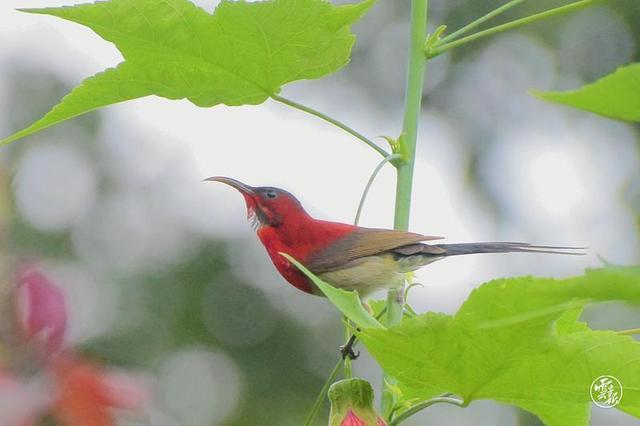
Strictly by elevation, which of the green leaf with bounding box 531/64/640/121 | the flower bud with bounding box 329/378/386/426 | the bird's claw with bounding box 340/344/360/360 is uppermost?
the green leaf with bounding box 531/64/640/121

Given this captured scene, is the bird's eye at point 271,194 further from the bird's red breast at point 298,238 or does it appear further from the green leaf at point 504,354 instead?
the green leaf at point 504,354

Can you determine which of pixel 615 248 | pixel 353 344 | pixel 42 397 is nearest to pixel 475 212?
pixel 615 248

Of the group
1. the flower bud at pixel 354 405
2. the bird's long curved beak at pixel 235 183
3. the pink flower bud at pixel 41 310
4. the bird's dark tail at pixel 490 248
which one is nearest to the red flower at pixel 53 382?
the pink flower bud at pixel 41 310

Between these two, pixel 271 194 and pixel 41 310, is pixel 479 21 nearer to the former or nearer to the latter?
pixel 41 310

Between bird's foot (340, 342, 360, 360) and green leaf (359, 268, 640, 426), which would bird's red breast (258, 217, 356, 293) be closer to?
bird's foot (340, 342, 360, 360)

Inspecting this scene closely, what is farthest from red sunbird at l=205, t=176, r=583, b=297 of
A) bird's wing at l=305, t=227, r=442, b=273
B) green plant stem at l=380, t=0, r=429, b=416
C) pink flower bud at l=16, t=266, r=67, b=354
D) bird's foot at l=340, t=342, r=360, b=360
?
pink flower bud at l=16, t=266, r=67, b=354

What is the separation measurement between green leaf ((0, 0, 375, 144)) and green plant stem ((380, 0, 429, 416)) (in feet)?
0.24

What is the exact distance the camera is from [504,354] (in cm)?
96

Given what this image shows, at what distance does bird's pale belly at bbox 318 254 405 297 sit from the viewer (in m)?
1.76

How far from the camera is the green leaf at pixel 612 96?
24.5 inches

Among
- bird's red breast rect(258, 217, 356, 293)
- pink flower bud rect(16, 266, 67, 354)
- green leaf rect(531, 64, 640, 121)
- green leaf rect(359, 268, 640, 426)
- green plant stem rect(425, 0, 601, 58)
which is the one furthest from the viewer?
bird's red breast rect(258, 217, 356, 293)

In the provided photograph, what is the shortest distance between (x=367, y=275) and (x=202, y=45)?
2.45 ft

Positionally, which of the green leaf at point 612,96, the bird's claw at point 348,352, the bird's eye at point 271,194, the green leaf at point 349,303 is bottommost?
the bird's claw at point 348,352

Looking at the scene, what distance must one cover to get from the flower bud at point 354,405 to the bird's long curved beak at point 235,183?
422 mm
